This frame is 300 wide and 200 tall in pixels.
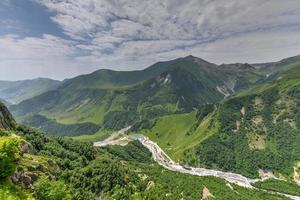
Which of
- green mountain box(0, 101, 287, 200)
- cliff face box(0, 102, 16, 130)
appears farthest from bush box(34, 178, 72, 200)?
cliff face box(0, 102, 16, 130)

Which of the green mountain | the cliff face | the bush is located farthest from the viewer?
the cliff face

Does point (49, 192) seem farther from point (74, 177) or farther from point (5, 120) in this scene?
point (5, 120)

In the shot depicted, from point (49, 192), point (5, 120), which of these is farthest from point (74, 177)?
point (49, 192)

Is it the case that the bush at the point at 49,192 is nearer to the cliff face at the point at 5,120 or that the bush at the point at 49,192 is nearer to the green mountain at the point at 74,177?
the green mountain at the point at 74,177

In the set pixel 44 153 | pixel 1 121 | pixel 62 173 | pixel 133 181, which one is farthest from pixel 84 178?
pixel 1 121

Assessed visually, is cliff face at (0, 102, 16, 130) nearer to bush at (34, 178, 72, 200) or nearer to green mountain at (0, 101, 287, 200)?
green mountain at (0, 101, 287, 200)

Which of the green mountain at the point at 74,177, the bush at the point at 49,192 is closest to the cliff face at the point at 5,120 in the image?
the green mountain at the point at 74,177

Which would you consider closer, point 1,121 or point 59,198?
point 59,198

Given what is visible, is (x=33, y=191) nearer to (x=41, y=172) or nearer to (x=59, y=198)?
(x=59, y=198)

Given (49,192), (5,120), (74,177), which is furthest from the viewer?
(5,120)

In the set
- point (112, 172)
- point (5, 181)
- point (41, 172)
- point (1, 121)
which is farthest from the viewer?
point (112, 172)

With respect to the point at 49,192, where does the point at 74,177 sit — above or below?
→ below
